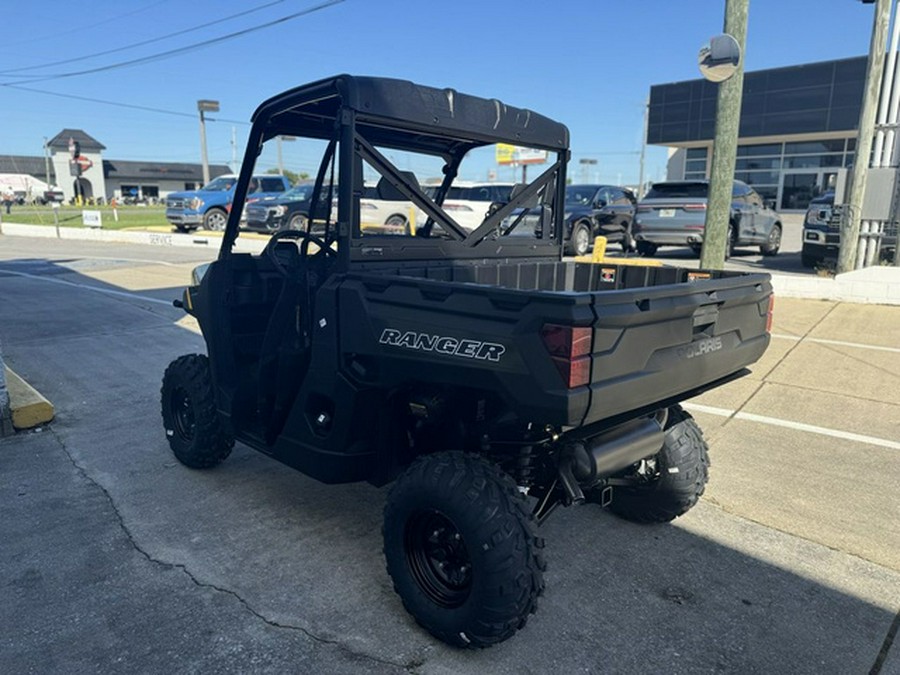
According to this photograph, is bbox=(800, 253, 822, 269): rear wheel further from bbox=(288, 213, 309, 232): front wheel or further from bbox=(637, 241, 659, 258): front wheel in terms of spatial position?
bbox=(288, 213, 309, 232): front wheel

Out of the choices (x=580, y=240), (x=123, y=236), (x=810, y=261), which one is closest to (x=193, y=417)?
(x=580, y=240)

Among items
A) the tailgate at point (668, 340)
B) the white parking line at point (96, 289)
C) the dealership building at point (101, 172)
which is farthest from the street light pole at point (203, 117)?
the dealership building at point (101, 172)

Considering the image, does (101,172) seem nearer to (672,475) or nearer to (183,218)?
(183,218)

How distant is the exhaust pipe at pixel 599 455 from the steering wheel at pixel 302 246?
4.62ft

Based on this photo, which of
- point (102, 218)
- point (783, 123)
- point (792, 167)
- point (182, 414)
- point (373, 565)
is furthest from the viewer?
point (102, 218)

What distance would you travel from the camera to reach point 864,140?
35.0 ft

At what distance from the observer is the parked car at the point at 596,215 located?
1513 cm

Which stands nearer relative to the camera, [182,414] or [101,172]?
[182,414]

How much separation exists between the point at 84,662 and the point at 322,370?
4.69ft

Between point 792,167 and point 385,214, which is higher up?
point 792,167

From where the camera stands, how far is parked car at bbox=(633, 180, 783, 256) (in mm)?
12727

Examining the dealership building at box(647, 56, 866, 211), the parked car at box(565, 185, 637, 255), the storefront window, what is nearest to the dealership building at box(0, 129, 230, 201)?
the dealership building at box(647, 56, 866, 211)

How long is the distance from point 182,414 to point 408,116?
251 cm

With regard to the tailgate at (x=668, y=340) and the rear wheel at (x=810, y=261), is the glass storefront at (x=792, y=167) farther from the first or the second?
the tailgate at (x=668, y=340)
